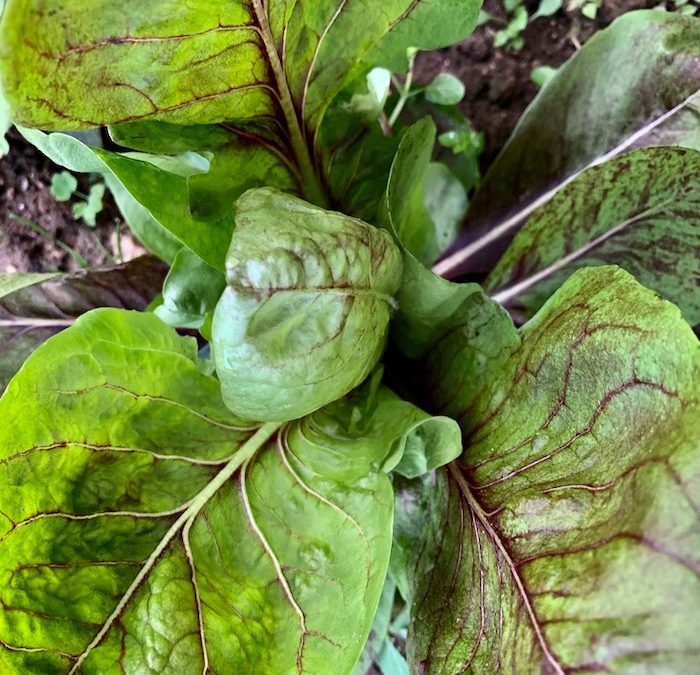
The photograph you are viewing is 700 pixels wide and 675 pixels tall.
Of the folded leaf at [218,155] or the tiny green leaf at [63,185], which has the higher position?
the folded leaf at [218,155]

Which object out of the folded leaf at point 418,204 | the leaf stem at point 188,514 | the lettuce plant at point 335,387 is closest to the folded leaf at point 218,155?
the lettuce plant at point 335,387

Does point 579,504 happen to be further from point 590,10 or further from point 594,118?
point 590,10

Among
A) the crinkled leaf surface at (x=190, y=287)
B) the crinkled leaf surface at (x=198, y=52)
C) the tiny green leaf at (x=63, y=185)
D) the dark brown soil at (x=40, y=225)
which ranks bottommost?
the dark brown soil at (x=40, y=225)

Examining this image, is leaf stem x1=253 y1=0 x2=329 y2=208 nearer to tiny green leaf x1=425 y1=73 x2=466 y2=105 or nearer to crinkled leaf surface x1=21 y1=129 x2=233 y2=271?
crinkled leaf surface x1=21 y1=129 x2=233 y2=271

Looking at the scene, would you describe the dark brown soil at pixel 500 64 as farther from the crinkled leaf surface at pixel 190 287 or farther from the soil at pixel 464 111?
the crinkled leaf surface at pixel 190 287

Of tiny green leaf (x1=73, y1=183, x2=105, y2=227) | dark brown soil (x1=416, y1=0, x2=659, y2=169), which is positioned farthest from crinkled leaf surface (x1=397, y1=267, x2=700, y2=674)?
tiny green leaf (x1=73, y1=183, x2=105, y2=227)

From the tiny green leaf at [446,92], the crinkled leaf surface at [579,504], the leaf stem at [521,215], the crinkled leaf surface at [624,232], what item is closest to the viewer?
the crinkled leaf surface at [579,504]

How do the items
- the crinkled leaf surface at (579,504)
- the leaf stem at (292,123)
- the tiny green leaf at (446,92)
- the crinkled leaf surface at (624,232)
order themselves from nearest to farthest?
the crinkled leaf surface at (579,504), the leaf stem at (292,123), the crinkled leaf surface at (624,232), the tiny green leaf at (446,92)

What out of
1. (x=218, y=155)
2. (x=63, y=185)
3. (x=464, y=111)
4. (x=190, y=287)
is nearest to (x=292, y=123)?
(x=218, y=155)
